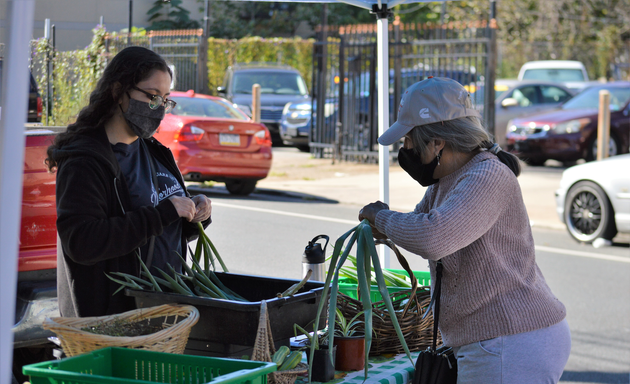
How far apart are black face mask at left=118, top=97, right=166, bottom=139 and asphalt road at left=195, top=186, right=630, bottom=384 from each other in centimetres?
220

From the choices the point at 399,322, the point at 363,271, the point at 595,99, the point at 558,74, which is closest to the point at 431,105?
the point at 363,271

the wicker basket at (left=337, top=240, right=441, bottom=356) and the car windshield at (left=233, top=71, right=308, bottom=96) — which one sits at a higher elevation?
the car windshield at (left=233, top=71, right=308, bottom=96)

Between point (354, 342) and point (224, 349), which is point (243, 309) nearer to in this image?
point (224, 349)

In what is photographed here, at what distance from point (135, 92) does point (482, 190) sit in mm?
1273

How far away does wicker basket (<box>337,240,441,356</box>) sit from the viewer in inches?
107

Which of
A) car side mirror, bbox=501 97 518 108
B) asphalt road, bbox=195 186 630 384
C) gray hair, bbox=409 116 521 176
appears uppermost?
car side mirror, bbox=501 97 518 108

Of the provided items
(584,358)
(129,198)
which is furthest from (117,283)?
(584,358)

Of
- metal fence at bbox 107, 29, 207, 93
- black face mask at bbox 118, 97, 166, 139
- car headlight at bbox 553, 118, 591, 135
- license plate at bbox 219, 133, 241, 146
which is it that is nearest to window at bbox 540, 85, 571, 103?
car headlight at bbox 553, 118, 591, 135

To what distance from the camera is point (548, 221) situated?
10.9m

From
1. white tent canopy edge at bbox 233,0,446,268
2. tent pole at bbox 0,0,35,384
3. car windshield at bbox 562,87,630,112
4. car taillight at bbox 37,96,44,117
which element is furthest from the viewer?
car windshield at bbox 562,87,630,112

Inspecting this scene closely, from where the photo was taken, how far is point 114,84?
8.79 ft

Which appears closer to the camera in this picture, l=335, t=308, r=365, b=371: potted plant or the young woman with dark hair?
the young woman with dark hair

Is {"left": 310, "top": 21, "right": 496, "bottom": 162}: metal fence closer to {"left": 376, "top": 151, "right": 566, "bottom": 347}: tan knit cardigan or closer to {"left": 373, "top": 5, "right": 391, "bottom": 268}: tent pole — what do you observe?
{"left": 373, "top": 5, "right": 391, "bottom": 268}: tent pole

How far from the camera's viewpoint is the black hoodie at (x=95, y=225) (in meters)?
2.39
